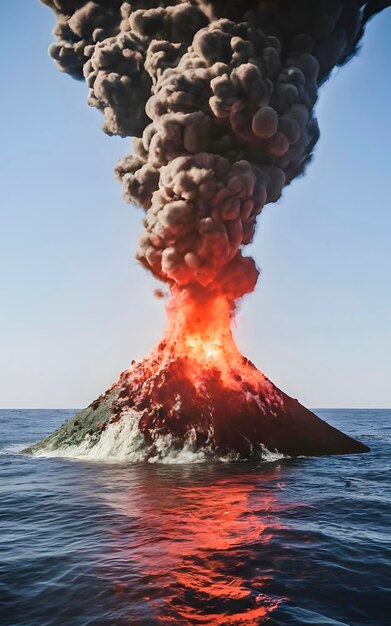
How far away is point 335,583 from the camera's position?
8.26m

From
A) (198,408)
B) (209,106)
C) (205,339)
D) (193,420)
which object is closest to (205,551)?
(193,420)

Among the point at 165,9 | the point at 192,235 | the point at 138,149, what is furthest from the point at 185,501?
the point at 165,9

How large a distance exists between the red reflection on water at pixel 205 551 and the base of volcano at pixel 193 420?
351 inches

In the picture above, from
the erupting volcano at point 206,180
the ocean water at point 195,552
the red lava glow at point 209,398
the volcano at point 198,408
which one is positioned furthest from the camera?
the erupting volcano at point 206,180

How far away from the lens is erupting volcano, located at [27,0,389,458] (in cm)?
2756

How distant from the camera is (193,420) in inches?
1046

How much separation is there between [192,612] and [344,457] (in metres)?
22.7

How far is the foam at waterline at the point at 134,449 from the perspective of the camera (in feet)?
83.1

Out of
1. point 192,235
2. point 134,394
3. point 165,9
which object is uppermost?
point 165,9

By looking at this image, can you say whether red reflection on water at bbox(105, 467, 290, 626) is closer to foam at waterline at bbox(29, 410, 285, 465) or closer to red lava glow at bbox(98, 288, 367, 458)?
foam at waterline at bbox(29, 410, 285, 465)

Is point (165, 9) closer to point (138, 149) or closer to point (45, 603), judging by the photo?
point (138, 149)

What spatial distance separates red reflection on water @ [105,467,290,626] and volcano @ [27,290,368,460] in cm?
910

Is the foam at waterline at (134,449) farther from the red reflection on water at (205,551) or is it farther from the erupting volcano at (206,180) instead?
the red reflection on water at (205,551)

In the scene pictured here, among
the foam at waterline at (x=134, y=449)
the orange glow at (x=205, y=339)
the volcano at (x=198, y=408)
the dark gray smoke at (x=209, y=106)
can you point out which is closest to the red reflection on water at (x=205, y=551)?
the foam at waterline at (x=134, y=449)
